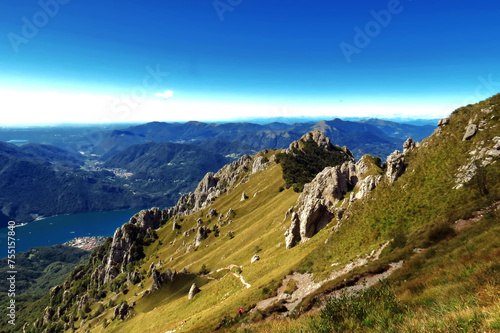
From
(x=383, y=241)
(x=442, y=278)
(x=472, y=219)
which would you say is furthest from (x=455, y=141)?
(x=442, y=278)

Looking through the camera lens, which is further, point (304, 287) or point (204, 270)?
point (204, 270)

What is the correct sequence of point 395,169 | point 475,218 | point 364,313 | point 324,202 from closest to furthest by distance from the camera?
point 364,313 < point 475,218 < point 395,169 < point 324,202

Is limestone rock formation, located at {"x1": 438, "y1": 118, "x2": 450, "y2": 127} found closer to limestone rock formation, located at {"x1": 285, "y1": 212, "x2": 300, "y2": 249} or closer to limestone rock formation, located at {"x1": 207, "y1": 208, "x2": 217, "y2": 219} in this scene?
limestone rock formation, located at {"x1": 285, "y1": 212, "x2": 300, "y2": 249}

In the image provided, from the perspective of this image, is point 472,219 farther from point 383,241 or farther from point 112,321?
point 112,321

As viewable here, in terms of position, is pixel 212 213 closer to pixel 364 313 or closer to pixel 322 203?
pixel 322 203

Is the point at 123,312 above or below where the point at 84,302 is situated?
above

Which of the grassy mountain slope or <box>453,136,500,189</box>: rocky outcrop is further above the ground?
<box>453,136,500,189</box>: rocky outcrop

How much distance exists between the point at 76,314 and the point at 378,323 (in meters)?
218

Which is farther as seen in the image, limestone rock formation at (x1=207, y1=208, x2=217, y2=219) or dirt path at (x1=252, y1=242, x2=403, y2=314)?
limestone rock formation at (x1=207, y1=208, x2=217, y2=219)

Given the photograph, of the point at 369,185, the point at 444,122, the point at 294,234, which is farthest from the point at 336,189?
the point at 444,122

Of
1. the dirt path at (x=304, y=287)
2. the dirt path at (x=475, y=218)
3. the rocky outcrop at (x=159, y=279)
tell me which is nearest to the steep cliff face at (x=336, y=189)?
the dirt path at (x=304, y=287)

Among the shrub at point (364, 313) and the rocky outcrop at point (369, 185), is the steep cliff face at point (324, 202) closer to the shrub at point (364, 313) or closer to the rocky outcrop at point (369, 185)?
the rocky outcrop at point (369, 185)

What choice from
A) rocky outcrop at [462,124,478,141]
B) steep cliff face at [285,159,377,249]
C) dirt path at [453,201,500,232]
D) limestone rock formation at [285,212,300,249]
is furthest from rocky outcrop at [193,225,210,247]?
dirt path at [453,201,500,232]

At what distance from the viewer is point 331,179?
247ft
